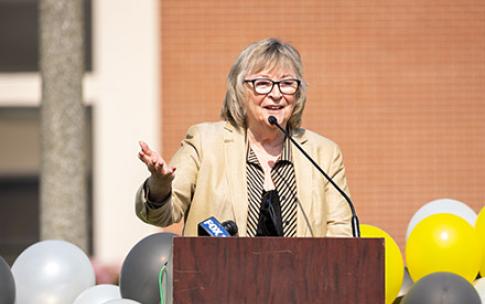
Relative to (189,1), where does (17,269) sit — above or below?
below

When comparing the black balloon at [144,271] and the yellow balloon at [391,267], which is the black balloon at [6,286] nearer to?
the black balloon at [144,271]

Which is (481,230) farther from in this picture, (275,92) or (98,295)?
(275,92)

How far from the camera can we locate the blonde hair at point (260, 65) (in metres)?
4.70

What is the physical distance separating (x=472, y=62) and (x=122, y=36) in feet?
11.4

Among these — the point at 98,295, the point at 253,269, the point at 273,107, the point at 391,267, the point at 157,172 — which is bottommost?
the point at 98,295

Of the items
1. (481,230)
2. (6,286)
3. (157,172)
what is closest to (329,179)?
(157,172)

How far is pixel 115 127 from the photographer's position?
1189 cm

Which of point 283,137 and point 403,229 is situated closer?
point 283,137

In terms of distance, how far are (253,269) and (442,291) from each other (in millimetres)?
1731

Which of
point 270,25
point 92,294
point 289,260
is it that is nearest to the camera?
point 289,260

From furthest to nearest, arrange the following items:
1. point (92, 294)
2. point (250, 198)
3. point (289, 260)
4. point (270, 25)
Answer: point (270, 25)
point (92, 294)
point (250, 198)
point (289, 260)

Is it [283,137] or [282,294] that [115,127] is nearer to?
[283,137]

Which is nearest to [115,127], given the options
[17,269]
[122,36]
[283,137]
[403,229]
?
[122,36]

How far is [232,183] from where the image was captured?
479 cm
